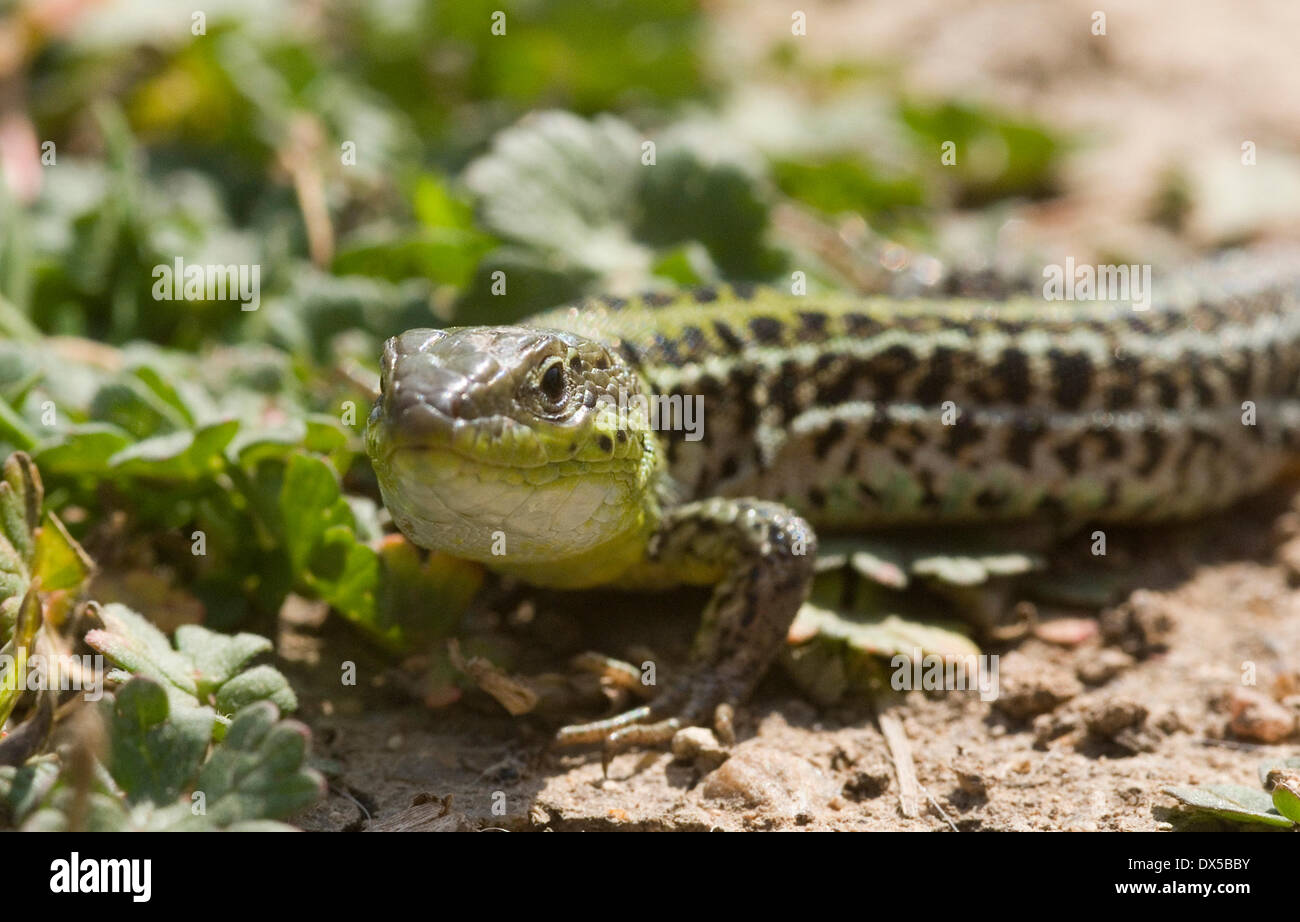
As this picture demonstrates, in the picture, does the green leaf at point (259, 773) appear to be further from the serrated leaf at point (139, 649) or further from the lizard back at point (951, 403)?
the lizard back at point (951, 403)

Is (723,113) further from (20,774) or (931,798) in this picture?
(20,774)

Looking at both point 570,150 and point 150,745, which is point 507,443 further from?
point 570,150

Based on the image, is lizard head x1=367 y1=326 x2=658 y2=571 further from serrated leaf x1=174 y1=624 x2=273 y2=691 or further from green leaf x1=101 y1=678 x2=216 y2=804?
green leaf x1=101 y1=678 x2=216 y2=804

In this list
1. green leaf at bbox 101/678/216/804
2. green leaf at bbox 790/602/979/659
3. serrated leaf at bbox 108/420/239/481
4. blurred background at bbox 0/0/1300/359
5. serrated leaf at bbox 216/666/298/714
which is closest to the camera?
green leaf at bbox 101/678/216/804

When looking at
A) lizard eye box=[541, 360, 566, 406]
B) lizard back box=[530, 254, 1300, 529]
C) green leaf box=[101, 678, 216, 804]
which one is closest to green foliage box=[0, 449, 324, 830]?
green leaf box=[101, 678, 216, 804]

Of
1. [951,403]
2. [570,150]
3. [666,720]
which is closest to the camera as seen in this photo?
[666,720]

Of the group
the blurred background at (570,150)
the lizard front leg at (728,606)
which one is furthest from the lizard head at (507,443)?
the blurred background at (570,150)

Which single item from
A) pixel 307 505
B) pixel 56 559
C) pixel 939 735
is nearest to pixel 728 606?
pixel 939 735

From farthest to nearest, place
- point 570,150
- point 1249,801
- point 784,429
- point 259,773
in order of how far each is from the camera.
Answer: point 570,150 → point 784,429 → point 1249,801 → point 259,773
